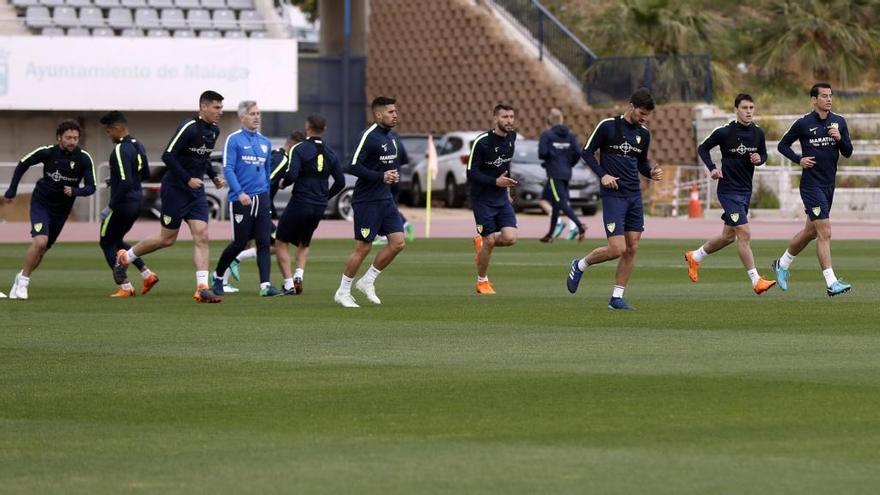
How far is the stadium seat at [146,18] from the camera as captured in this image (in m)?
42.5

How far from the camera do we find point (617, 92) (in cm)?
4512

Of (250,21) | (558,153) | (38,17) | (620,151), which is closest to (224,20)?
(250,21)

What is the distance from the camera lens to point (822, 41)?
154 feet

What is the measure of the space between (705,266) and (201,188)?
748 cm

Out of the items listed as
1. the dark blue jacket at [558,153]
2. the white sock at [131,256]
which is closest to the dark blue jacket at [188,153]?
the white sock at [131,256]

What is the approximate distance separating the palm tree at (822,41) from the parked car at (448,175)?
9.46 meters

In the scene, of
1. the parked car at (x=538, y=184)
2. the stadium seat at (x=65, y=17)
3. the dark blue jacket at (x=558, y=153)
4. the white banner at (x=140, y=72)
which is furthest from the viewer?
the stadium seat at (x=65, y=17)

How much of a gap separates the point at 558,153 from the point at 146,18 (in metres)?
16.8

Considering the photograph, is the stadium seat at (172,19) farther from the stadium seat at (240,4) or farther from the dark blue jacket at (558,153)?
the dark blue jacket at (558,153)

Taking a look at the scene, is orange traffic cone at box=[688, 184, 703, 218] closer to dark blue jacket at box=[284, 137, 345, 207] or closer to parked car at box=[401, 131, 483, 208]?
parked car at box=[401, 131, 483, 208]

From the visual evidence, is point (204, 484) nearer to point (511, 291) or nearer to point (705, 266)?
point (511, 291)

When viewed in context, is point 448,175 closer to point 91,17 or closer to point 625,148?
point 91,17

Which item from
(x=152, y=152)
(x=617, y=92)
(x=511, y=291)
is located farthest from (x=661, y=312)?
(x=617, y=92)

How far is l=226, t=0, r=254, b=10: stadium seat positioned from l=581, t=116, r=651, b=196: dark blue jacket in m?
29.2
